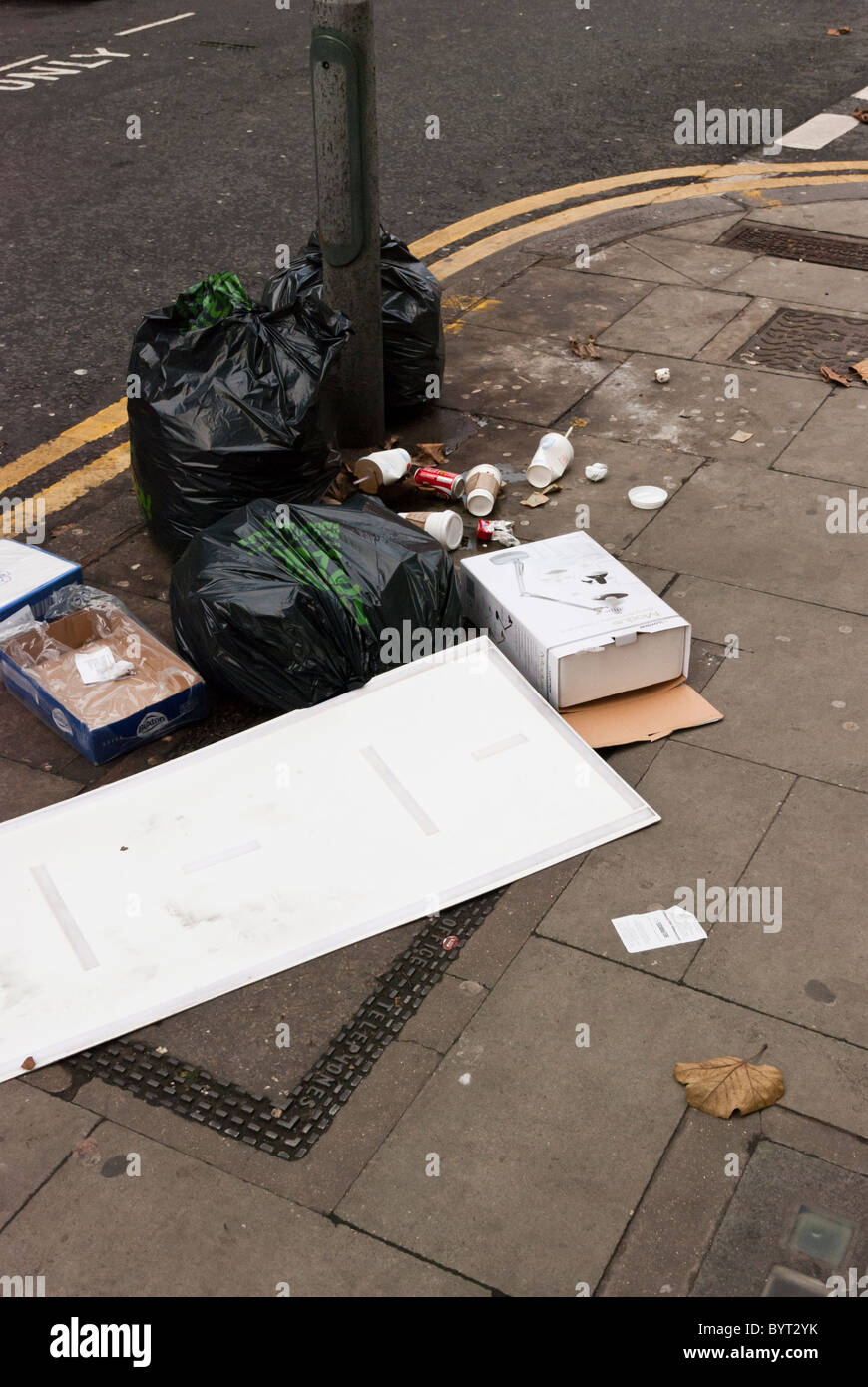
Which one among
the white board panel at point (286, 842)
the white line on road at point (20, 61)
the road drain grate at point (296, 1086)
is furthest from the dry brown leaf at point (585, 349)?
the white line on road at point (20, 61)

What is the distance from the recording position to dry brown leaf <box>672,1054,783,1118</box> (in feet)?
8.92

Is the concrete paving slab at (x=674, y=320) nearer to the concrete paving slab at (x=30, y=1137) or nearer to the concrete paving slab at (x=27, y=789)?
the concrete paving slab at (x=27, y=789)

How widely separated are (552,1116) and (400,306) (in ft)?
11.3

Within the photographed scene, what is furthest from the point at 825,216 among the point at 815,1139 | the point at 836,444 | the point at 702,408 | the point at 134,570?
the point at 815,1139

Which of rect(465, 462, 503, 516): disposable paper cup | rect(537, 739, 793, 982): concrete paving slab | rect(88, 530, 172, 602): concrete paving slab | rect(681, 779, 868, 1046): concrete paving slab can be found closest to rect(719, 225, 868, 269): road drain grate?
rect(465, 462, 503, 516): disposable paper cup

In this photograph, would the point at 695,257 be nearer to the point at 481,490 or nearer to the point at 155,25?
the point at 481,490

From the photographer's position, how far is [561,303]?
20.7ft

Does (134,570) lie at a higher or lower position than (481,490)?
lower

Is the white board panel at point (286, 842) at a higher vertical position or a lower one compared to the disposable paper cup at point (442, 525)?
lower

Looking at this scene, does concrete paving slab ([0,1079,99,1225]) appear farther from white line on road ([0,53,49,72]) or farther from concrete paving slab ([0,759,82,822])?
white line on road ([0,53,49,72])

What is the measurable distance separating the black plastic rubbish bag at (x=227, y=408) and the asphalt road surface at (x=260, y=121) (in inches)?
49.1

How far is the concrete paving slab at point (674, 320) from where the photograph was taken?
587cm

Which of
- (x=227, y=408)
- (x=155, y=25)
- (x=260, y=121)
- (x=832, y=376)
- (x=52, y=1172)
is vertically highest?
(x=227, y=408)

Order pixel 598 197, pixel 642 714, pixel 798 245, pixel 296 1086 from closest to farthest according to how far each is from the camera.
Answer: pixel 296 1086
pixel 642 714
pixel 798 245
pixel 598 197
